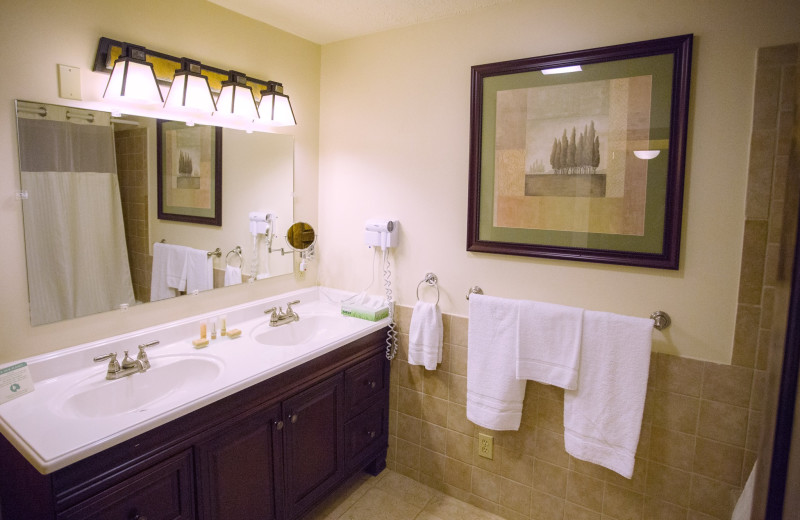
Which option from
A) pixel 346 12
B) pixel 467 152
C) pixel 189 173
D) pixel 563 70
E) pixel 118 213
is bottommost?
pixel 118 213

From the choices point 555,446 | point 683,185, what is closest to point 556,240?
point 683,185

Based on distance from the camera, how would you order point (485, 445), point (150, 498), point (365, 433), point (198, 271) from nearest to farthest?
point (150, 498)
point (198, 271)
point (485, 445)
point (365, 433)

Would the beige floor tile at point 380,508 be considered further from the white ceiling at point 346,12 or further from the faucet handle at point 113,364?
the white ceiling at point 346,12

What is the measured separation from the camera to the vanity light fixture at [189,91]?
183cm

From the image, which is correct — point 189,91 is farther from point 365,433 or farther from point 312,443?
point 365,433

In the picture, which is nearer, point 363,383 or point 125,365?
point 125,365

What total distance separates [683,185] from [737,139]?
0.22 meters

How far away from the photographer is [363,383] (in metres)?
2.23

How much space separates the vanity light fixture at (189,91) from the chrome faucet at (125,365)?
3.24ft

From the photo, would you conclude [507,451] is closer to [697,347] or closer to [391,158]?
[697,347]

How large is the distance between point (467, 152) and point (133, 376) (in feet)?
5.44

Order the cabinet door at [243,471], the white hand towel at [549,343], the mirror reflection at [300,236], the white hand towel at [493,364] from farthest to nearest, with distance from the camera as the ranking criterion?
the mirror reflection at [300,236]
the white hand towel at [493,364]
the white hand towel at [549,343]
the cabinet door at [243,471]

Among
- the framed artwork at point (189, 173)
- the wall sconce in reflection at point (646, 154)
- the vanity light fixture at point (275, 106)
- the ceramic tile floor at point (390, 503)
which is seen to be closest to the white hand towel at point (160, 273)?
the framed artwork at point (189, 173)

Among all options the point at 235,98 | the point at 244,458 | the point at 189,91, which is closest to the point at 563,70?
the point at 235,98
